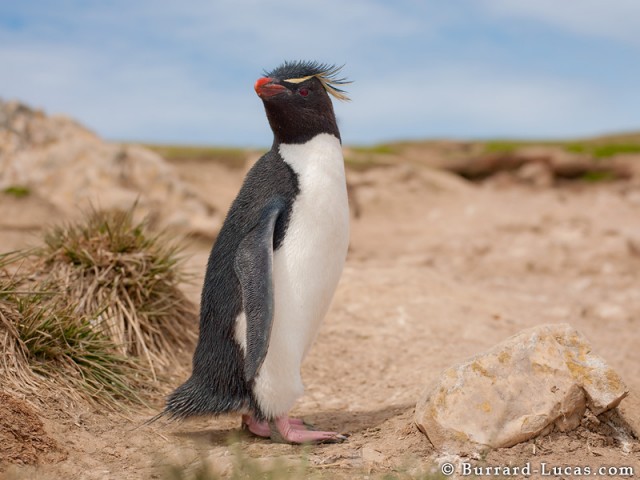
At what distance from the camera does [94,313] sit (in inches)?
214

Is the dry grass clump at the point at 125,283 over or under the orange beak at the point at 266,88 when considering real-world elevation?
under

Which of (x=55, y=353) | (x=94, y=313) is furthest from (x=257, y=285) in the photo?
(x=94, y=313)

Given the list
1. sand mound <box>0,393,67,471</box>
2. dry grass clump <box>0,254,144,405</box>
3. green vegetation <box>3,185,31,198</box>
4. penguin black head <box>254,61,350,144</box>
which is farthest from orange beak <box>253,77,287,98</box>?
green vegetation <box>3,185,31,198</box>

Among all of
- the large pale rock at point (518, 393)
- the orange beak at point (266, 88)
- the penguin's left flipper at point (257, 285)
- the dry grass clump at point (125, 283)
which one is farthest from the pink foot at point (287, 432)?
the orange beak at point (266, 88)

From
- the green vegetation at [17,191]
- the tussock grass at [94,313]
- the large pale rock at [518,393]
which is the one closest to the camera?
the large pale rock at [518,393]

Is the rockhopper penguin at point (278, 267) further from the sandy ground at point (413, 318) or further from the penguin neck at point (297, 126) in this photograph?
the sandy ground at point (413, 318)

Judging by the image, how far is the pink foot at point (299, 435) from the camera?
4.33 m

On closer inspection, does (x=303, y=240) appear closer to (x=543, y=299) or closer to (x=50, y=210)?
(x=543, y=299)

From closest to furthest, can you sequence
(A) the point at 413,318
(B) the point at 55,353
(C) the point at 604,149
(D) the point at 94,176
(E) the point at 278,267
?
(E) the point at 278,267, (B) the point at 55,353, (A) the point at 413,318, (D) the point at 94,176, (C) the point at 604,149

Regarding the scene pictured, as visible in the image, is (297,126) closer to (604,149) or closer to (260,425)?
(260,425)

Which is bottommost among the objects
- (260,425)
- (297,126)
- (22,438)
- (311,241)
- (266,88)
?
(260,425)

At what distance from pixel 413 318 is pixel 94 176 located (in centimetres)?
621

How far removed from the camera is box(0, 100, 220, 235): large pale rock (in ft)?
36.1

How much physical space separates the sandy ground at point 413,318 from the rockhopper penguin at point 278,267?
30cm
